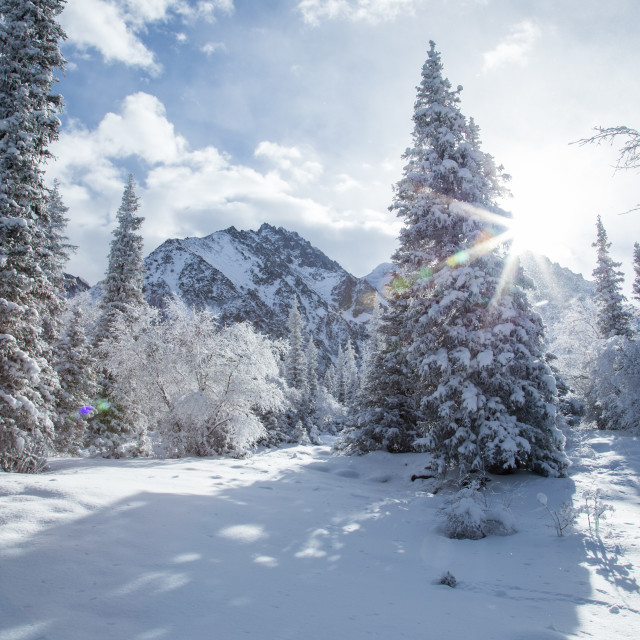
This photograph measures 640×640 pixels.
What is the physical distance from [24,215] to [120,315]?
10.2 metres

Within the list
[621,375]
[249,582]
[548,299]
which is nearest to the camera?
[249,582]

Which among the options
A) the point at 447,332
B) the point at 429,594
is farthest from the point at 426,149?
the point at 429,594

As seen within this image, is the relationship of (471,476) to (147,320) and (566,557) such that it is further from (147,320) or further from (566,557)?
(147,320)

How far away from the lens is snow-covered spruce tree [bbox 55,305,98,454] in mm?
19547

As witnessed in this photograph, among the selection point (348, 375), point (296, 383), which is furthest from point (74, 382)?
point (348, 375)

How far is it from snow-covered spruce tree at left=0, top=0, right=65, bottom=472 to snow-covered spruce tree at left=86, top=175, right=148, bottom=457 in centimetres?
905

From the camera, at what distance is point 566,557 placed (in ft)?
18.2

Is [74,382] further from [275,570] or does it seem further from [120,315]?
[275,570]

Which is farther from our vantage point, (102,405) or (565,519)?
(102,405)

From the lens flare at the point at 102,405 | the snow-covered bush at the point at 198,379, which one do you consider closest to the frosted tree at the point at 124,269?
the lens flare at the point at 102,405

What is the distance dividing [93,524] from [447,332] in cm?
934

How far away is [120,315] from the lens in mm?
20516

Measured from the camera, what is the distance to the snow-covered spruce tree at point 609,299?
2561cm

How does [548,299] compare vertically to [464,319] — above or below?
above
